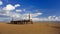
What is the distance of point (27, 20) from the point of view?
25641 mm

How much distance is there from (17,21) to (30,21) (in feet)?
10.1

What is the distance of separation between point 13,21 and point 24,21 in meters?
2.81

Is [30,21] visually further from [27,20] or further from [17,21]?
[17,21]

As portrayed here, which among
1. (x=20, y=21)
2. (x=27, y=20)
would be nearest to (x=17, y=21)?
(x=20, y=21)

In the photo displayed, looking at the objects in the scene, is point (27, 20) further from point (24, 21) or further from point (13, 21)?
point (13, 21)

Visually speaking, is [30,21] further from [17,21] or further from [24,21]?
[17,21]

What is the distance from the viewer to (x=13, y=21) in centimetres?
2617

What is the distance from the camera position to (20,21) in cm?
2550

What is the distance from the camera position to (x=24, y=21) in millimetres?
25469

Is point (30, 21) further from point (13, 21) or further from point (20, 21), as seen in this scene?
point (13, 21)

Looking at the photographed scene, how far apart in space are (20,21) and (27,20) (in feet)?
5.52

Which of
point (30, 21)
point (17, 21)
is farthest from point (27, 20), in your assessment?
point (17, 21)

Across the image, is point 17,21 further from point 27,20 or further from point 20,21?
point 27,20

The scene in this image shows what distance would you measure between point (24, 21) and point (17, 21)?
1660 mm
